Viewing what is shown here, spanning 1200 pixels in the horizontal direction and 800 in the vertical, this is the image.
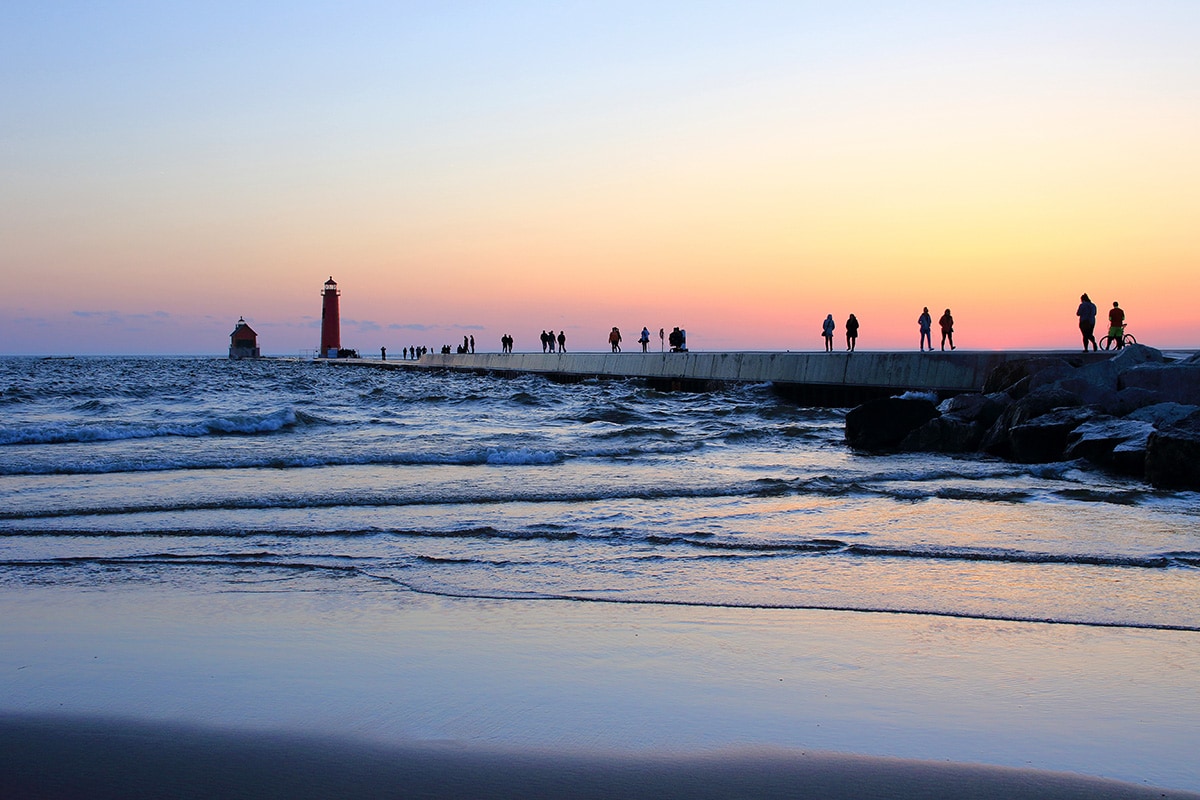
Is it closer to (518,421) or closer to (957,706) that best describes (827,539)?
(957,706)

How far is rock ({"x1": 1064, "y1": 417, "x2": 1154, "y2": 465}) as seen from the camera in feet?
38.2

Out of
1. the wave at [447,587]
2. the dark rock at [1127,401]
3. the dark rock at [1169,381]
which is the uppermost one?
the dark rock at [1169,381]

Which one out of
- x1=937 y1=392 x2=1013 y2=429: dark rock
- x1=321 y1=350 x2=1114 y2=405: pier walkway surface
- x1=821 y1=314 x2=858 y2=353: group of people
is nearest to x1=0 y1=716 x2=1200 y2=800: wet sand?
x1=937 y1=392 x2=1013 y2=429: dark rock

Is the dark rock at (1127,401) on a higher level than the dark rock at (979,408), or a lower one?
higher

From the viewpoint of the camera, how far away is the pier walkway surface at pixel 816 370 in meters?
20.8

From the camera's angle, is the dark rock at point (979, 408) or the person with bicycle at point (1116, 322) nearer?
the dark rock at point (979, 408)

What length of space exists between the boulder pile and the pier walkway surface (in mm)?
2052

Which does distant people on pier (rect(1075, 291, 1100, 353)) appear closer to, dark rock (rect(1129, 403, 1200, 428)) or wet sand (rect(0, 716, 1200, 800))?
dark rock (rect(1129, 403, 1200, 428))

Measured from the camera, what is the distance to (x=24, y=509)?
30.0 ft

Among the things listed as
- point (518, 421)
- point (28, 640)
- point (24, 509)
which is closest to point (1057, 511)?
point (28, 640)

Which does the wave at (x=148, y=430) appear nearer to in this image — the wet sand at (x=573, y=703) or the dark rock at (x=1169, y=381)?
the wet sand at (x=573, y=703)

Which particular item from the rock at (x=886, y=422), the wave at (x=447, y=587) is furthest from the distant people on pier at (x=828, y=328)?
the wave at (x=447, y=587)

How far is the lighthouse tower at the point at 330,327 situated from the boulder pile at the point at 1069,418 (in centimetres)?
8138

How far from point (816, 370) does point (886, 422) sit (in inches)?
448
